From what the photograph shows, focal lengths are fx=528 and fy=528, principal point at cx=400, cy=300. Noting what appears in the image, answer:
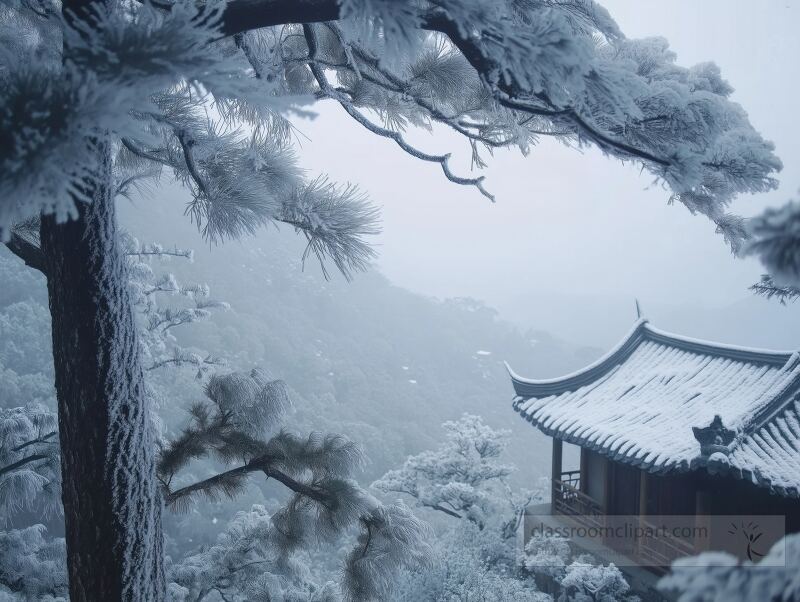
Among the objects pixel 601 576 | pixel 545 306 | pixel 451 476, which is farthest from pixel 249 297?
pixel 545 306

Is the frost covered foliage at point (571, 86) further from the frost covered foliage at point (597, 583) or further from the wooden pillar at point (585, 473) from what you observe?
the wooden pillar at point (585, 473)

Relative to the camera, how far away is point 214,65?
865 mm

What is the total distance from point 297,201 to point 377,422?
24.2 meters

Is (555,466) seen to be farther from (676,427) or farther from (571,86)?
(571,86)

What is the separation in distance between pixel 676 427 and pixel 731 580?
5.18 meters

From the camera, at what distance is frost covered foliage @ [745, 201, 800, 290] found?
638mm

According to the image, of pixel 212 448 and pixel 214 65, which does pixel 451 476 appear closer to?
pixel 212 448

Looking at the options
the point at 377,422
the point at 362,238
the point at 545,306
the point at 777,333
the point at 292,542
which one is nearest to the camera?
the point at 362,238

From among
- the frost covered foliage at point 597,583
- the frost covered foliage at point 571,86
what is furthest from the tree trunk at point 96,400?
the frost covered foliage at point 597,583

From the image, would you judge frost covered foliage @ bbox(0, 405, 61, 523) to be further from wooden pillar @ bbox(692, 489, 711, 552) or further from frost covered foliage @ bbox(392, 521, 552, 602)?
wooden pillar @ bbox(692, 489, 711, 552)

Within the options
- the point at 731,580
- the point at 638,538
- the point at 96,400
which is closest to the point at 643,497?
the point at 638,538

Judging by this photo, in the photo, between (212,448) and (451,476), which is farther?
(451,476)

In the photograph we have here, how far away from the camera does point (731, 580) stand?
569 mm

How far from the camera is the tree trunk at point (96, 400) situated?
4.78 ft
